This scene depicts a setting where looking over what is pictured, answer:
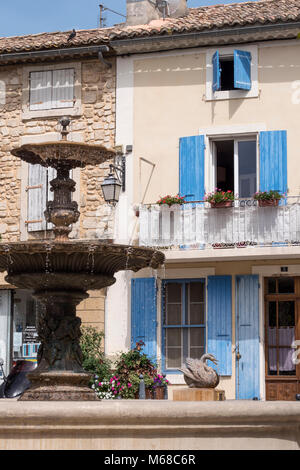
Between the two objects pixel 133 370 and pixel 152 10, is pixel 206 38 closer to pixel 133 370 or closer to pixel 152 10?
pixel 152 10

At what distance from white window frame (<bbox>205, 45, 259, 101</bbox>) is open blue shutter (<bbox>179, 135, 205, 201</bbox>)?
0.86m

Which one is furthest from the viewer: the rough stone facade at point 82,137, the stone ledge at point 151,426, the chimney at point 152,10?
the chimney at point 152,10

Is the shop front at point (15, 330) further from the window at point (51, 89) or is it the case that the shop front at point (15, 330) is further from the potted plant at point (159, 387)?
the window at point (51, 89)

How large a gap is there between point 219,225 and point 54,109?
13.6 ft

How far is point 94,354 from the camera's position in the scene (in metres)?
15.5

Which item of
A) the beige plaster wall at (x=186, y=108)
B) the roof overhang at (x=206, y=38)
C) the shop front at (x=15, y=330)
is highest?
the roof overhang at (x=206, y=38)

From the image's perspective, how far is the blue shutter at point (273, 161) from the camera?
50.9 ft

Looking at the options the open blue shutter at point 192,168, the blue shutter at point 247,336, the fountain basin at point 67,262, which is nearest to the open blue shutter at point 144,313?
the blue shutter at point 247,336

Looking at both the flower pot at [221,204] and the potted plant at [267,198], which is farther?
the flower pot at [221,204]

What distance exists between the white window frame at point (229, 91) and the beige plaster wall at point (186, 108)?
0.07 m

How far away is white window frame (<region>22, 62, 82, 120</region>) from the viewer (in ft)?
55.4

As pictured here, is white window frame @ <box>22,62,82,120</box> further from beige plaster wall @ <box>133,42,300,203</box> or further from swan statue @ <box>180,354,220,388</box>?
swan statue @ <box>180,354,220,388</box>

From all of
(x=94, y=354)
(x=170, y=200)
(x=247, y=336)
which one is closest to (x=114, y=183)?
(x=170, y=200)

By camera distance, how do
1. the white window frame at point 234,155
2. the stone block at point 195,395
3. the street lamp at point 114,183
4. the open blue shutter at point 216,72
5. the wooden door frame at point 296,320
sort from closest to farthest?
1. the stone block at point 195,395
2. the wooden door frame at point 296,320
3. the street lamp at point 114,183
4. the white window frame at point 234,155
5. the open blue shutter at point 216,72
